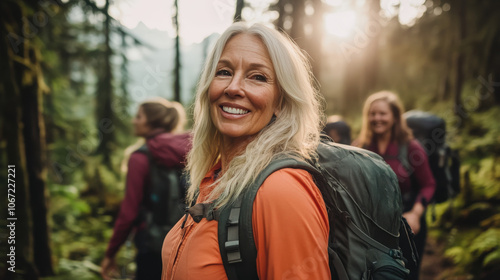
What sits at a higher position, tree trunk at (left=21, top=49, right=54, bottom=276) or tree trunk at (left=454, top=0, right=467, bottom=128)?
tree trunk at (left=454, top=0, right=467, bottom=128)

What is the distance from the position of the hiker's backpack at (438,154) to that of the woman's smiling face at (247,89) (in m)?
3.47

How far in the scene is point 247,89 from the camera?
1585mm

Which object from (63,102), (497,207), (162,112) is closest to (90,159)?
(63,102)

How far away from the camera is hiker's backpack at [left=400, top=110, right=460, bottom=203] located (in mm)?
4266

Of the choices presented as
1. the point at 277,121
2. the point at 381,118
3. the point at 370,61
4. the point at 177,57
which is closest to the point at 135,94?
the point at 177,57

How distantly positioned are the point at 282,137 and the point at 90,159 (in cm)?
Result: 1129

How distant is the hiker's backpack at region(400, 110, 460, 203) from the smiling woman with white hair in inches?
127

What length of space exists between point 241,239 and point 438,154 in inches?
155

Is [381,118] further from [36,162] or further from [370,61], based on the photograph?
[370,61]

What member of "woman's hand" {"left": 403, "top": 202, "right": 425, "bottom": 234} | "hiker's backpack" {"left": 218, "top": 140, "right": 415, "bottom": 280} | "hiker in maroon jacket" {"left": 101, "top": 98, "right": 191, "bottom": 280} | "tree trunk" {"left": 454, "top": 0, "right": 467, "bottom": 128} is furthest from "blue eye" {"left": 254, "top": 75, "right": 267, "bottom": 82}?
"tree trunk" {"left": 454, "top": 0, "right": 467, "bottom": 128}

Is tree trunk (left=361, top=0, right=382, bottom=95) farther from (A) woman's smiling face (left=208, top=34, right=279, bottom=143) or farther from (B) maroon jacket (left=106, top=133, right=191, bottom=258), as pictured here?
(A) woman's smiling face (left=208, top=34, right=279, bottom=143)

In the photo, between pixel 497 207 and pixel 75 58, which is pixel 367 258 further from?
pixel 75 58

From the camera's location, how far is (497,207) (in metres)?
6.25

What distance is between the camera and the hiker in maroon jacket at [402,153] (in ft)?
12.6
